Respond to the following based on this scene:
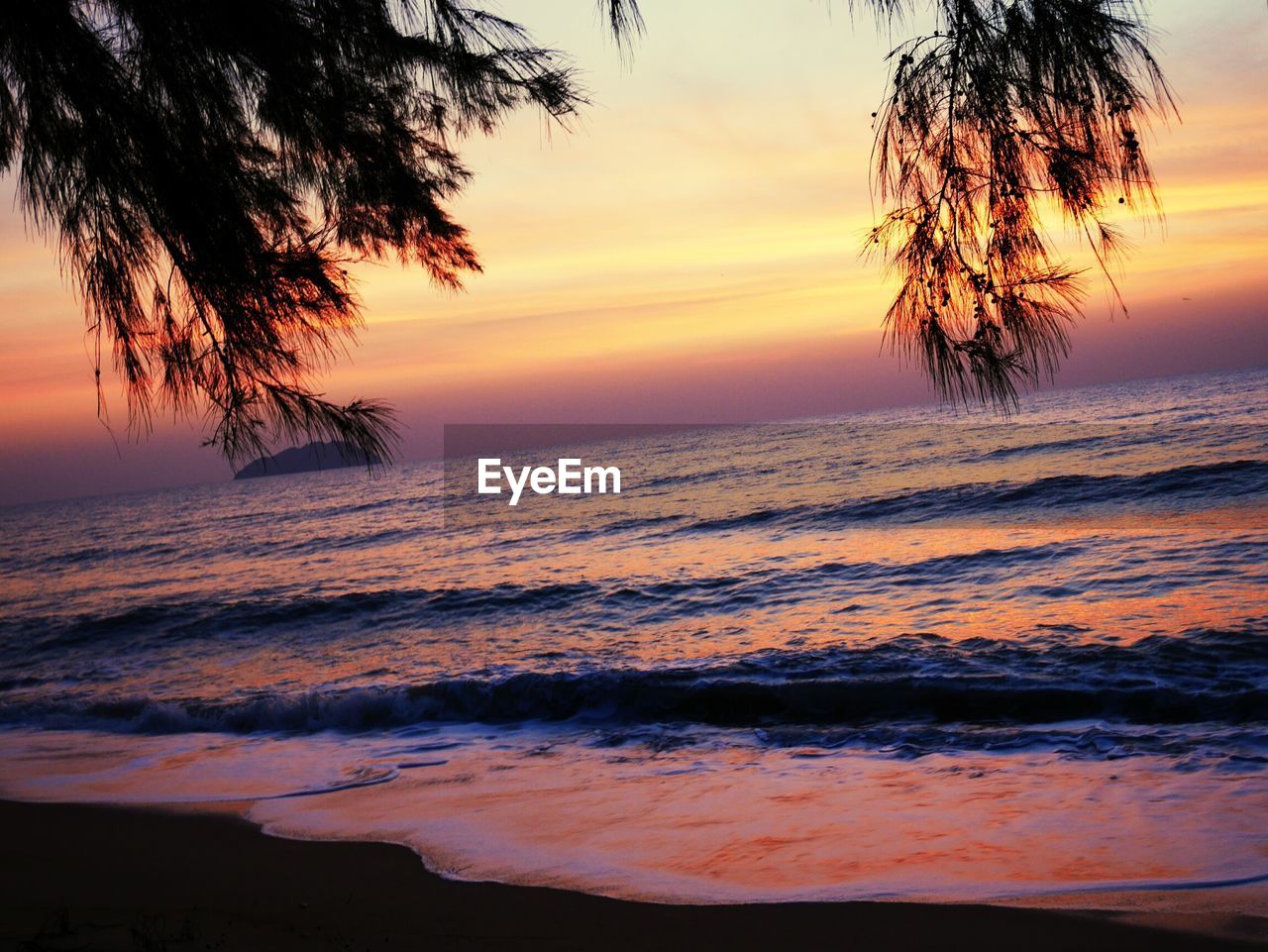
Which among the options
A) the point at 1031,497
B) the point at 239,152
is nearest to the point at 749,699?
the point at 239,152

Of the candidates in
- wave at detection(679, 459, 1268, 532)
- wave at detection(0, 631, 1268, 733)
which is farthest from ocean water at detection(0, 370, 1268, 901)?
wave at detection(679, 459, 1268, 532)

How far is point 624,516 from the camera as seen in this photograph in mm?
25359

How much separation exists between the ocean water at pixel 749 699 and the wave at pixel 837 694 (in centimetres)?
4

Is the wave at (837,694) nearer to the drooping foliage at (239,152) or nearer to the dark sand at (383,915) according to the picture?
the dark sand at (383,915)

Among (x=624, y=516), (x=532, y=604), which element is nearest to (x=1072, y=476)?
(x=624, y=516)

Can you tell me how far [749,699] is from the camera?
7.77 m

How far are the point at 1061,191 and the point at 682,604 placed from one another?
10239 millimetres

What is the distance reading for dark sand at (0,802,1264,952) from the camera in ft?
11.0

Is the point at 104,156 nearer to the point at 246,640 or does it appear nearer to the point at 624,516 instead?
the point at 246,640

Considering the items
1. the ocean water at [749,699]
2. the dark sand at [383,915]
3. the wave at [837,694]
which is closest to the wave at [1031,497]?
the ocean water at [749,699]

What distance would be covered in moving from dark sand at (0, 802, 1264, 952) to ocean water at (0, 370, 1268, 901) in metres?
0.20

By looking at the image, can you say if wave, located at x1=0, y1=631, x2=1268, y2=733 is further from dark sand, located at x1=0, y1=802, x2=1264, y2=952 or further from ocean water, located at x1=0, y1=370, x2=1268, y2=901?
dark sand, located at x1=0, y1=802, x2=1264, y2=952

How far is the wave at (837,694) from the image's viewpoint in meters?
6.65

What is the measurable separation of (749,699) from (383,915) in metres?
4.39
